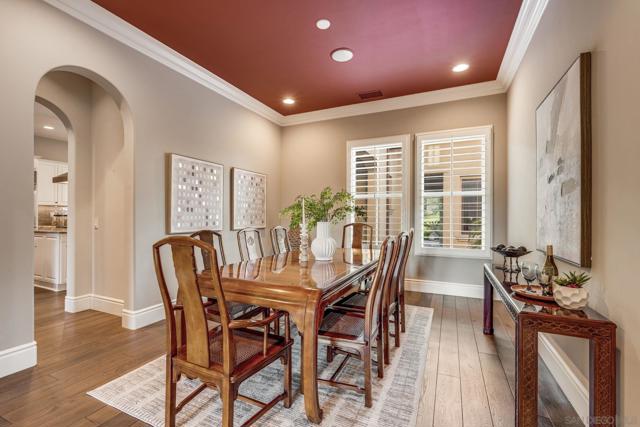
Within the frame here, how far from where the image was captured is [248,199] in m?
4.65

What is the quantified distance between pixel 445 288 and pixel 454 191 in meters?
1.42

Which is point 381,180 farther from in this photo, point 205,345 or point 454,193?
point 205,345

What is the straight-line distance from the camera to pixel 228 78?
396 centimetres

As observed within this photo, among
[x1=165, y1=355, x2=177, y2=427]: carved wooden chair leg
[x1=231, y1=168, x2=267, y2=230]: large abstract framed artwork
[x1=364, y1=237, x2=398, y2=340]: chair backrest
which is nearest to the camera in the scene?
[x1=165, y1=355, x2=177, y2=427]: carved wooden chair leg

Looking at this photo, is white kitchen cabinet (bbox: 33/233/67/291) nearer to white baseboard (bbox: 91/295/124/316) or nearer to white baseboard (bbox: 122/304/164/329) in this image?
white baseboard (bbox: 91/295/124/316)

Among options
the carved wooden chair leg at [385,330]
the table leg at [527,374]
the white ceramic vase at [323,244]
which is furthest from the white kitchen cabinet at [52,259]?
the table leg at [527,374]

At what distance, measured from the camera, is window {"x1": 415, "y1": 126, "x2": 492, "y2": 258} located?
4113 mm

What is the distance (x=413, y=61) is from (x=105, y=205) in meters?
4.09

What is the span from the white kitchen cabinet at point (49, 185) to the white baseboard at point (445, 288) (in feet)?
24.8

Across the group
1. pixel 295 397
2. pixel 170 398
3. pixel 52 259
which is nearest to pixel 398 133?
pixel 295 397

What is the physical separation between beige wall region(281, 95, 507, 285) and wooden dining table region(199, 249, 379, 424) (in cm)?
266

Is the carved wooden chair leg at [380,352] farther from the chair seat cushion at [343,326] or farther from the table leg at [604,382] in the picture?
the table leg at [604,382]

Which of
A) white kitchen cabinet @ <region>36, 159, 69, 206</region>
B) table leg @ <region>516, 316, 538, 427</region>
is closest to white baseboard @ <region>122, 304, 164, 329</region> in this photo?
table leg @ <region>516, 316, 538, 427</region>

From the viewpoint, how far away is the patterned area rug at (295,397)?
65.8 inches
